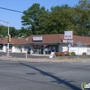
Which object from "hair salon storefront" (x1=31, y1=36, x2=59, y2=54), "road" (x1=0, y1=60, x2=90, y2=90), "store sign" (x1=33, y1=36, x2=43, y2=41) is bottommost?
"road" (x1=0, y1=60, x2=90, y2=90)

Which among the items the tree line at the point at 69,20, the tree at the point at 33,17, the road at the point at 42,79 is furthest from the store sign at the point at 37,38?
the road at the point at 42,79

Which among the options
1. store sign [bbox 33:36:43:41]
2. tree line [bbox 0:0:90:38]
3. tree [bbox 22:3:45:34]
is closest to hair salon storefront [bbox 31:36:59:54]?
store sign [bbox 33:36:43:41]

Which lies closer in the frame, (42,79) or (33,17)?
(42,79)

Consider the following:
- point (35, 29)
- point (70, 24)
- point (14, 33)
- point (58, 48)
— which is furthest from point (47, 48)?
point (14, 33)

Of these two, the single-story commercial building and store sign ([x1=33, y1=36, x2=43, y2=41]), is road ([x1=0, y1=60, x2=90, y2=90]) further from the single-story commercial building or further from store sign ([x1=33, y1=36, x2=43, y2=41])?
store sign ([x1=33, y1=36, x2=43, y2=41])

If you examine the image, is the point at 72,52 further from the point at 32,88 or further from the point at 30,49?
the point at 32,88

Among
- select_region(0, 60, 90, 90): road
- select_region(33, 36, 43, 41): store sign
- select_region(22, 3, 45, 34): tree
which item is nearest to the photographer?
select_region(0, 60, 90, 90): road

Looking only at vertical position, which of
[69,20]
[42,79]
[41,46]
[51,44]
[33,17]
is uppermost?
[33,17]

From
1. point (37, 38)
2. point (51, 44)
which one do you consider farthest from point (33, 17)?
point (51, 44)

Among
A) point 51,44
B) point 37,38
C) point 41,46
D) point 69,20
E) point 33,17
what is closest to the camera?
point 51,44

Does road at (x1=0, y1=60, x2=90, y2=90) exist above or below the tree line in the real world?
below

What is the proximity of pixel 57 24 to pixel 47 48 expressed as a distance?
84.9 feet

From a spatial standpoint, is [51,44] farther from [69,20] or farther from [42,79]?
[42,79]

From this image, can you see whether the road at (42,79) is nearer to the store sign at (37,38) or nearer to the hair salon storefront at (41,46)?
the hair salon storefront at (41,46)
